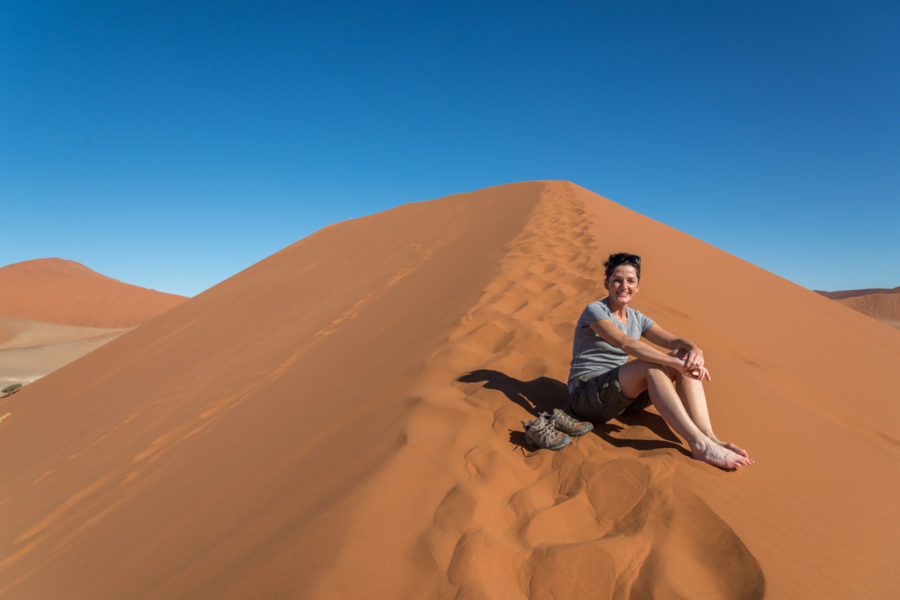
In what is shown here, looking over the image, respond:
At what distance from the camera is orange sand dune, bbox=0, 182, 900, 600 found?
1.58 meters

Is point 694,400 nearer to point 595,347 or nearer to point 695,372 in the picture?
point 695,372

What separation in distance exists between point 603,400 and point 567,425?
0.76 feet

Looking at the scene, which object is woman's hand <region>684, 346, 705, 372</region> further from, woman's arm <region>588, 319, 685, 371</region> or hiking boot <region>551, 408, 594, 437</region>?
hiking boot <region>551, 408, 594, 437</region>

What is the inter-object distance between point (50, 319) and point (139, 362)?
46.7 m

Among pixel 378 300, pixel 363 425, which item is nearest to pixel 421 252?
pixel 378 300

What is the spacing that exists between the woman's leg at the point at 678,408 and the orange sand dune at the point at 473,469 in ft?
0.22

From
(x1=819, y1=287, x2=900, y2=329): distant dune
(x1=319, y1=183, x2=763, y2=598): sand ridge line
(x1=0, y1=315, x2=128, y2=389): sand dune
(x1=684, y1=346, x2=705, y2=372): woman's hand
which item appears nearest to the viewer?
(x1=319, y1=183, x2=763, y2=598): sand ridge line

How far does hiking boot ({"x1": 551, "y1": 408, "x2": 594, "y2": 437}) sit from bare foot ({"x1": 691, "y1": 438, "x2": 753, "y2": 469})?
1.57 ft

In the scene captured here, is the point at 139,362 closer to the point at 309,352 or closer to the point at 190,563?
the point at 309,352

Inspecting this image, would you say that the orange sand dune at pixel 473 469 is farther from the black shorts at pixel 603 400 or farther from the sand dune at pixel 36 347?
the sand dune at pixel 36 347

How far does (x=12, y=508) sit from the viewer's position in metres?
4.05

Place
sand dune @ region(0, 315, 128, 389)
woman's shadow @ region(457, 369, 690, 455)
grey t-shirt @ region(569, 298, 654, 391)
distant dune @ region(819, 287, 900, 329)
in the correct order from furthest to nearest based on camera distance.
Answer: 1. distant dune @ region(819, 287, 900, 329)
2. sand dune @ region(0, 315, 128, 389)
3. grey t-shirt @ region(569, 298, 654, 391)
4. woman's shadow @ region(457, 369, 690, 455)

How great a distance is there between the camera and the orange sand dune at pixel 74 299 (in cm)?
4322

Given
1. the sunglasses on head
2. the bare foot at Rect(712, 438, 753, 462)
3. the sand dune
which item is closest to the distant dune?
the sunglasses on head
